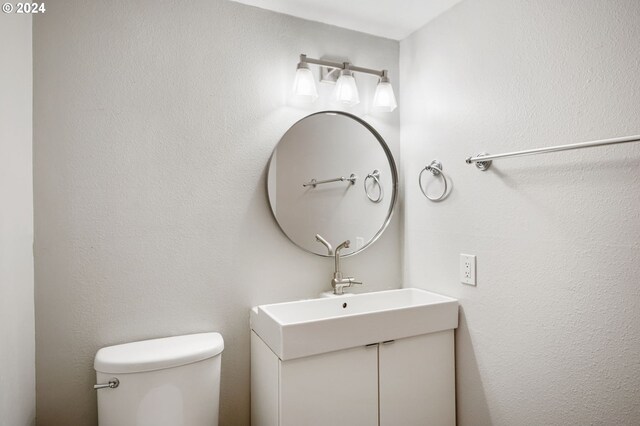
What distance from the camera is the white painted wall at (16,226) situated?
3.41 ft

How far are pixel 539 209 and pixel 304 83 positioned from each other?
104 centimetres

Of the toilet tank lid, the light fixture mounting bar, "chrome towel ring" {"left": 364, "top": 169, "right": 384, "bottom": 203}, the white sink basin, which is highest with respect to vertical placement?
the light fixture mounting bar

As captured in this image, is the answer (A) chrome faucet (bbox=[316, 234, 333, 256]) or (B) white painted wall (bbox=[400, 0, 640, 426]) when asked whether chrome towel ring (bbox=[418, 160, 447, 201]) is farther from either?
(A) chrome faucet (bbox=[316, 234, 333, 256])

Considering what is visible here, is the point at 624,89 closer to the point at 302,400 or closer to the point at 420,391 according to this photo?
the point at 420,391

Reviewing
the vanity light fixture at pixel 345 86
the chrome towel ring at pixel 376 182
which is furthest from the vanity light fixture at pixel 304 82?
the chrome towel ring at pixel 376 182

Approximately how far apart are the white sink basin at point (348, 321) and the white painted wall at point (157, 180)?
0.14m

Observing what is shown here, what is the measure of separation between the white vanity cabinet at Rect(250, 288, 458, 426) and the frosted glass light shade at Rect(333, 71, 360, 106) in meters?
0.91

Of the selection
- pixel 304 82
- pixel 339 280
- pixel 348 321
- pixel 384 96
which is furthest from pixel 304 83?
pixel 348 321

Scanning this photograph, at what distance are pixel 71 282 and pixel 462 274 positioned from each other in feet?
4.94

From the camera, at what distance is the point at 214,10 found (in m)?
1.54

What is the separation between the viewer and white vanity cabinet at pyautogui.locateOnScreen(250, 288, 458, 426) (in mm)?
1269

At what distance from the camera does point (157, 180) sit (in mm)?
1457

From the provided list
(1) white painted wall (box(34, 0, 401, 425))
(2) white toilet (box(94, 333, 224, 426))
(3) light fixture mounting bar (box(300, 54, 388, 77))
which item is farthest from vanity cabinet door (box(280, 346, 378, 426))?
(3) light fixture mounting bar (box(300, 54, 388, 77))

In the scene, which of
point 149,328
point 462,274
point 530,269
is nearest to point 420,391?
point 462,274
